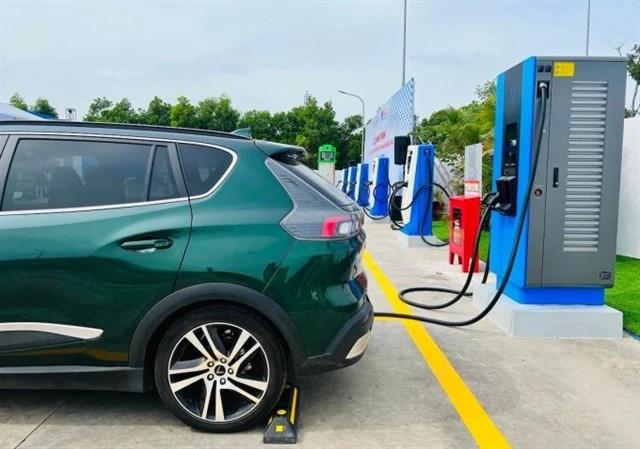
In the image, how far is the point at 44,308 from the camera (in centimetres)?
283

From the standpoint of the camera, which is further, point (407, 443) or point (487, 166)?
point (487, 166)

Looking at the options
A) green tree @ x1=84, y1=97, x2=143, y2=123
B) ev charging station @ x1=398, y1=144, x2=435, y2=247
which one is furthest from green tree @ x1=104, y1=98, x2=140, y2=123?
ev charging station @ x1=398, y1=144, x2=435, y2=247

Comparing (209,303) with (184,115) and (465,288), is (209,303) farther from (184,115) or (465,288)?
(184,115)

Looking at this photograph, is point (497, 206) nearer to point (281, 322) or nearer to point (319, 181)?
point (319, 181)

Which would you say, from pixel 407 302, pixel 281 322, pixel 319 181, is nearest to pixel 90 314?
pixel 281 322

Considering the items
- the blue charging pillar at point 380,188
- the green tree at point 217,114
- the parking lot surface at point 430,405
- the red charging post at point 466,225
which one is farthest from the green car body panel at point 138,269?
the green tree at point 217,114

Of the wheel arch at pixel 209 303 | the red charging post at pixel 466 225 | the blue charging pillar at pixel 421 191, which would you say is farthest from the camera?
the blue charging pillar at pixel 421 191

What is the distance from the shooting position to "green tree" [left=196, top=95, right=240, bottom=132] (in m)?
61.4

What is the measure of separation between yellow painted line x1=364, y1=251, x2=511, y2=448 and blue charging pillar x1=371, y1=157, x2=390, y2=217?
32.7 feet

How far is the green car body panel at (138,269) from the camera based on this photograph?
280cm

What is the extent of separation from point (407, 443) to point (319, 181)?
1.59 m

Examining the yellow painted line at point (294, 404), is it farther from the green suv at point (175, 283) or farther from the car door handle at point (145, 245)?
the car door handle at point (145, 245)

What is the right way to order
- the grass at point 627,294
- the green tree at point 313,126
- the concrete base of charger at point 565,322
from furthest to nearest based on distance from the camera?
the green tree at point 313,126
the grass at point 627,294
the concrete base of charger at point 565,322

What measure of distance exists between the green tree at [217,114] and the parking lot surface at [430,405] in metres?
58.9
